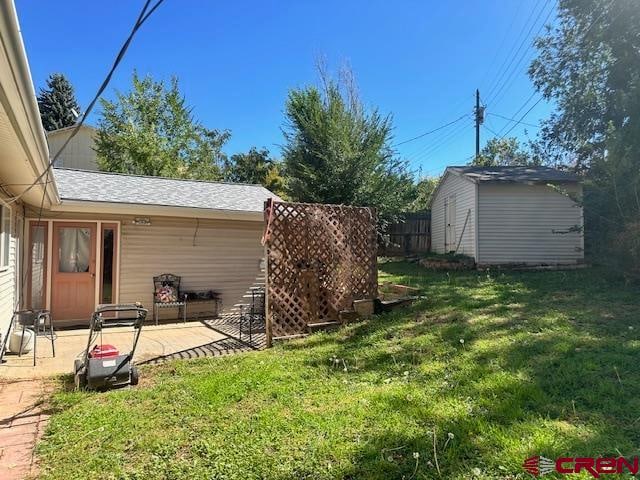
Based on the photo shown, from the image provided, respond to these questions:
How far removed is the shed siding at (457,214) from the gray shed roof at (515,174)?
320 millimetres

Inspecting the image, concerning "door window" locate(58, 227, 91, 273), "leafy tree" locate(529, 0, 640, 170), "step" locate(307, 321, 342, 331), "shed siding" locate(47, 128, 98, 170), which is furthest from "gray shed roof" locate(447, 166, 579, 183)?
"shed siding" locate(47, 128, 98, 170)

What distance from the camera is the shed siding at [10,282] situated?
571 cm

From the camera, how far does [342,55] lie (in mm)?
17562

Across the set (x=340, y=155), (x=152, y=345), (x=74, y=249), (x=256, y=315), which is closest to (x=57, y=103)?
(x=340, y=155)

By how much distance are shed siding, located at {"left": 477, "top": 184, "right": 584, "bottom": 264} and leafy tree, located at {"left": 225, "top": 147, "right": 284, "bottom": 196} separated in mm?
16031

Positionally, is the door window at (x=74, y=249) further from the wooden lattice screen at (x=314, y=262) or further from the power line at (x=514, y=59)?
the power line at (x=514, y=59)

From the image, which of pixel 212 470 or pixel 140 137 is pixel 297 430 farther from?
pixel 140 137

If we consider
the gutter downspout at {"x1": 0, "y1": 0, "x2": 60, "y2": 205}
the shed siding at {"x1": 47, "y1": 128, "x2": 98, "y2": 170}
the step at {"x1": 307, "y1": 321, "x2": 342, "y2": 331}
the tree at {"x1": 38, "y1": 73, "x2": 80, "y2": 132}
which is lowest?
the step at {"x1": 307, "y1": 321, "x2": 342, "y2": 331}

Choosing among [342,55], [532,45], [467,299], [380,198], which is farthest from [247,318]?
[532,45]

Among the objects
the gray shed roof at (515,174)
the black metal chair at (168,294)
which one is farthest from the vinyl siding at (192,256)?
the gray shed roof at (515,174)

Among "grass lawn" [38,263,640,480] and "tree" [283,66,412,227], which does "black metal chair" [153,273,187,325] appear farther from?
"tree" [283,66,412,227]

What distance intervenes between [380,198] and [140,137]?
12677mm

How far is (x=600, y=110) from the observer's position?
14.1 metres

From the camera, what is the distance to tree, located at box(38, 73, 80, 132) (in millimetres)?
28362
